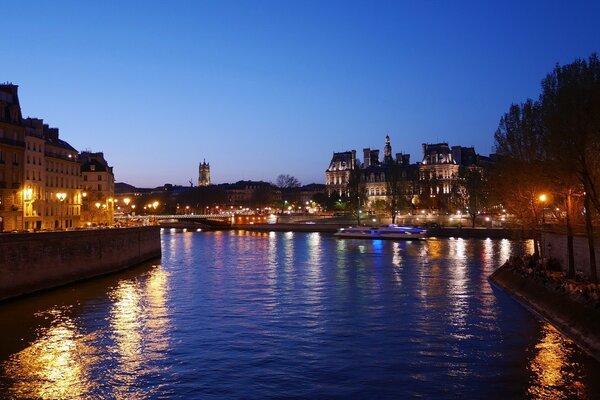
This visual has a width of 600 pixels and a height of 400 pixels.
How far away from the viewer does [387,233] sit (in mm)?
114500

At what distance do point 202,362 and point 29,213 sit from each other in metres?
53.6

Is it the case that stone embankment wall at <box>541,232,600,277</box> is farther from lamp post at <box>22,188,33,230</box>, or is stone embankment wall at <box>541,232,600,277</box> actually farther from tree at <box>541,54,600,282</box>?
lamp post at <box>22,188,33,230</box>

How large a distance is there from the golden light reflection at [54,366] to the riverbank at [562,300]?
18.3 meters

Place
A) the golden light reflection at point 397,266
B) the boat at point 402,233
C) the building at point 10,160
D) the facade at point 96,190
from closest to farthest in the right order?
1. the golden light reflection at point 397,266
2. the building at point 10,160
3. the facade at point 96,190
4. the boat at point 402,233

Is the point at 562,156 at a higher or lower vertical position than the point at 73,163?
lower

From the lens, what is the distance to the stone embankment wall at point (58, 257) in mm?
35438

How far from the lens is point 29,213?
6881 centimetres

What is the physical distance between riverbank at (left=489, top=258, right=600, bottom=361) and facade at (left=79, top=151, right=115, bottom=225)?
3013 inches

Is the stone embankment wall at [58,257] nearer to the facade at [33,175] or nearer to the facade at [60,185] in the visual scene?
the facade at [33,175]

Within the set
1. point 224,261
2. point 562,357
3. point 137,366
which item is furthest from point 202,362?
point 224,261

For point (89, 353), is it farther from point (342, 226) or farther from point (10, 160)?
point (342, 226)

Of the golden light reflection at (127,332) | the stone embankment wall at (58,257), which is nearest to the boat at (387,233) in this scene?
the stone embankment wall at (58,257)

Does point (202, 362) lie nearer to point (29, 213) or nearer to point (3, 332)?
point (3, 332)

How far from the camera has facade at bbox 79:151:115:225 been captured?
101m
